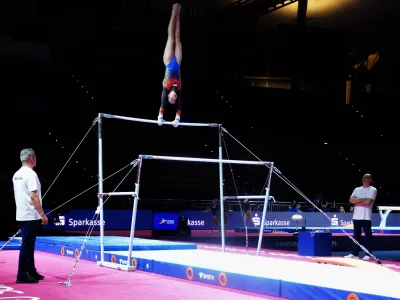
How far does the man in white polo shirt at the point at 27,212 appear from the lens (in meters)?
6.62

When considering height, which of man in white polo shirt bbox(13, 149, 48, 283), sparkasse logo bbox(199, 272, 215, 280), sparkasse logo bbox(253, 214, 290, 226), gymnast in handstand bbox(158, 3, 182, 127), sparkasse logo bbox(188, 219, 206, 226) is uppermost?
gymnast in handstand bbox(158, 3, 182, 127)

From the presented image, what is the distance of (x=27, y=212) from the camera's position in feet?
21.8

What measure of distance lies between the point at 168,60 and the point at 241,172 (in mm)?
16298

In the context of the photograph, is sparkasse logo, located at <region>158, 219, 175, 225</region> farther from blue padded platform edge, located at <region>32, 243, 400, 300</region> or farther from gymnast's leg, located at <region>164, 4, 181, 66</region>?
gymnast's leg, located at <region>164, 4, 181, 66</region>

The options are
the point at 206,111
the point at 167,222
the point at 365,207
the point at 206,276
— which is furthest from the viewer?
the point at 206,111

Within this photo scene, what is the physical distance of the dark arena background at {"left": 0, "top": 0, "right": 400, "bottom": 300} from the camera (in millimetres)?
20375

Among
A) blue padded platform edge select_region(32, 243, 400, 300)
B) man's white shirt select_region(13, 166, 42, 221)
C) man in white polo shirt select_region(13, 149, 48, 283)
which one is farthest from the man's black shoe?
blue padded platform edge select_region(32, 243, 400, 300)

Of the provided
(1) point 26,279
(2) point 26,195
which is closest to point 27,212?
(2) point 26,195

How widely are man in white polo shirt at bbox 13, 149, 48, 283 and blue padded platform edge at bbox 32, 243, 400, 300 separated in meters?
1.71

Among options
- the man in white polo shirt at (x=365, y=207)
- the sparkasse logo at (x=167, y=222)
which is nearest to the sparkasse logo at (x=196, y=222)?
the sparkasse logo at (x=167, y=222)

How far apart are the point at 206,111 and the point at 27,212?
18.2 meters

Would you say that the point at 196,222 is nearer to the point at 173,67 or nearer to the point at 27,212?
the point at 173,67

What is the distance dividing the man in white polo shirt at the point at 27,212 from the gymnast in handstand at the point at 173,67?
103 inches

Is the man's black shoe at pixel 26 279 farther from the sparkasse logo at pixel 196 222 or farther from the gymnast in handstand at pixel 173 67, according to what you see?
the sparkasse logo at pixel 196 222
